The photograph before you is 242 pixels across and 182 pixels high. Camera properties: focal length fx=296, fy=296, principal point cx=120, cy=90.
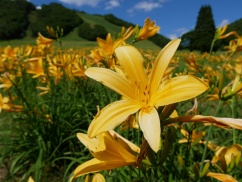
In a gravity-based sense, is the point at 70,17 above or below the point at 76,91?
above

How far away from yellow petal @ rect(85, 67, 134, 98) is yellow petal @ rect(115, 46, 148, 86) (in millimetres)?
40

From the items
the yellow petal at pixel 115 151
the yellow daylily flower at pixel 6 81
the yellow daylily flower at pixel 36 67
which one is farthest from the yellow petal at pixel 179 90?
the yellow daylily flower at pixel 36 67

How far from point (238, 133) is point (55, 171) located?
5.73 ft

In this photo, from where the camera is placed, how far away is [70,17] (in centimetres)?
5241

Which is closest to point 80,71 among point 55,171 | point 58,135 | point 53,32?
point 53,32

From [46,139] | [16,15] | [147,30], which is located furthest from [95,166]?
[16,15]

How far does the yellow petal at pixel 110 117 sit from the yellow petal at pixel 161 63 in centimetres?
10

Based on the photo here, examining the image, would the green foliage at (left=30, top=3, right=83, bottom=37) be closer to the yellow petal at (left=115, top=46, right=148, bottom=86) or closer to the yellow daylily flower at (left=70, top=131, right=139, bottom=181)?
the yellow petal at (left=115, top=46, right=148, bottom=86)

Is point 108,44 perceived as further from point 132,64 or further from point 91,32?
point 91,32

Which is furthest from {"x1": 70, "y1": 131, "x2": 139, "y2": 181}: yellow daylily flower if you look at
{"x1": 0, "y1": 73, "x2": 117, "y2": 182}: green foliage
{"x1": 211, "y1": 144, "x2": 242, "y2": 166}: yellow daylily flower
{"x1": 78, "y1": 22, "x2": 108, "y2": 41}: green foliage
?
{"x1": 78, "y1": 22, "x2": 108, "y2": 41}: green foliage

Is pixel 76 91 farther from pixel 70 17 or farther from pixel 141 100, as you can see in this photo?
pixel 70 17

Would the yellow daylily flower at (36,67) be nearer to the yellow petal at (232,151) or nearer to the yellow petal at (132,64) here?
the yellow petal at (232,151)

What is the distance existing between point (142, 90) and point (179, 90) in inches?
5.2

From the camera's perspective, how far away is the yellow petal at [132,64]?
906 mm
